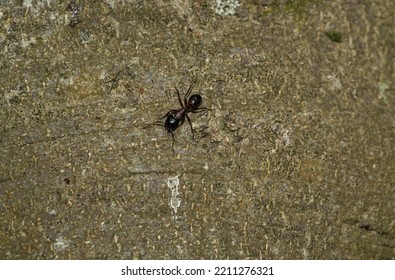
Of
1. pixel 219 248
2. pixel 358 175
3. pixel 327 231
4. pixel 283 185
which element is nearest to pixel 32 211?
pixel 219 248

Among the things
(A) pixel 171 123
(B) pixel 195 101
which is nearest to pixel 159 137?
(A) pixel 171 123

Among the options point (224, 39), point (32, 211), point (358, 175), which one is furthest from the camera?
point (358, 175)

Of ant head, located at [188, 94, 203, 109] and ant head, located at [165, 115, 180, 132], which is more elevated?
ant head, located at [188, 94, 203, 109]

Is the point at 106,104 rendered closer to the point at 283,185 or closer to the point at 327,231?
the point at 283,185

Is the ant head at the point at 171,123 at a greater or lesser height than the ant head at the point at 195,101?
lesser

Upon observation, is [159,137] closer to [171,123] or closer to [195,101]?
[171,123]
